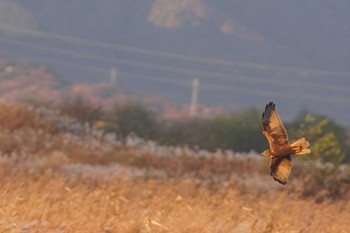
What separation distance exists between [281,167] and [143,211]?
7.01 ft

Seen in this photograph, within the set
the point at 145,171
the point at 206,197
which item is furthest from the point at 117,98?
the point at 206,197

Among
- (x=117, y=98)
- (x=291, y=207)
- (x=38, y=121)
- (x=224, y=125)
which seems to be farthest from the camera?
(x=117, y=98)

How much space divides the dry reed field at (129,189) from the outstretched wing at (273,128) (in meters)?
1.26

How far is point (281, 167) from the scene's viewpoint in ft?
21.3

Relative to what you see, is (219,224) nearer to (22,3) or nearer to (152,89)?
(152,89)

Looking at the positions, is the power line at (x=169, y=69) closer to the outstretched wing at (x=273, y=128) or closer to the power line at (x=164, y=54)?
the power line at (x=164, y=54)

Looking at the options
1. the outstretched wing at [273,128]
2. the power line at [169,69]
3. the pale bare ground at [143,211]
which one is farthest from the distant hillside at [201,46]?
the outstretched wing at [273,128]

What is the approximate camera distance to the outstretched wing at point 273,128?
20.7 ft

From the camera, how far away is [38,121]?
18.2 metres

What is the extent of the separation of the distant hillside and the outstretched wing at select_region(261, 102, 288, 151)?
6138 centimetres

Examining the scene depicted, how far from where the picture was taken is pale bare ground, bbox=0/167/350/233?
712cm

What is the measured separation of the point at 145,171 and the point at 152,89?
58.5 m

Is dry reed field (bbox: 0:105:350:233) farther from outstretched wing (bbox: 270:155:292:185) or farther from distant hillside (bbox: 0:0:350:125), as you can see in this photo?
distant hillside (bbox: 0:0:350:125)

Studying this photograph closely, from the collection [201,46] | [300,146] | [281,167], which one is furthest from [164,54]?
[300,146]
